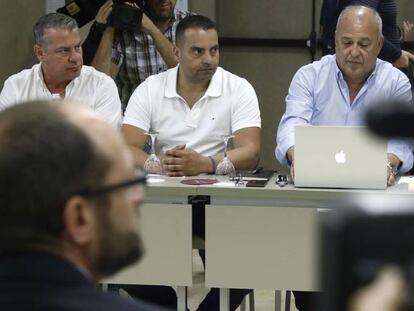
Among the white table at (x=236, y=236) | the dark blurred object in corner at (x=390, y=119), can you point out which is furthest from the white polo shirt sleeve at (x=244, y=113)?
the dark blurred object in corner at (x=390, y=119)

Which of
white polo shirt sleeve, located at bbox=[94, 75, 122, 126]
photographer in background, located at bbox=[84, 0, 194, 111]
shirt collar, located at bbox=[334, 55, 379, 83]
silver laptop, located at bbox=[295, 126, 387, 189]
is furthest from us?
photographer in background, located at bbox=[84, 0, 194, 111]

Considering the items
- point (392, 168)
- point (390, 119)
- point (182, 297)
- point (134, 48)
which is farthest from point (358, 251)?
point (134, 48)

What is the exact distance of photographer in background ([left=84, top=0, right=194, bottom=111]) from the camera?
497 centimetres

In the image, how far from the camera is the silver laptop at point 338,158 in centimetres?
325

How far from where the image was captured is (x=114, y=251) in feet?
3.90

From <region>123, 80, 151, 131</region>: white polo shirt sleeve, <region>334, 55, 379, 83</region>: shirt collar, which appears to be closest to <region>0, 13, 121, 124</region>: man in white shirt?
<region>123, 80, 151, 131</region>: white polo shirt sleeve

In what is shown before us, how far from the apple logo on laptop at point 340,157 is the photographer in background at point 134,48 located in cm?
187

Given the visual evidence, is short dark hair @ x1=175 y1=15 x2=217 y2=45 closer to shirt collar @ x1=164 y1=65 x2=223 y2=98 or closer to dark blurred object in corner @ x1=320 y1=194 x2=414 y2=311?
shirt collar @ x1=164 y1=65 x2=223 y2=98

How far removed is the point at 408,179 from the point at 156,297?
1179mm

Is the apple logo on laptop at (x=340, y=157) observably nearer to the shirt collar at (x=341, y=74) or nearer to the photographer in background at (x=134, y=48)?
the shirt collar at (x=341, y=74)

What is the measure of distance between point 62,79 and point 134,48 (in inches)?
33.5

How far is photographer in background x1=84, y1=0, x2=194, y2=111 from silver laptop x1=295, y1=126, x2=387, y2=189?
181 centimetres

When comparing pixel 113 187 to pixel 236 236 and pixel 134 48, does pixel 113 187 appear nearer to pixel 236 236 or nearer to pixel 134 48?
pixel 236 236

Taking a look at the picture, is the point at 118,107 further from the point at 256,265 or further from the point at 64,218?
the point at 64,218
